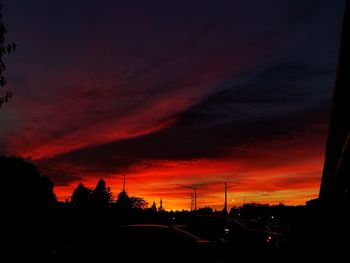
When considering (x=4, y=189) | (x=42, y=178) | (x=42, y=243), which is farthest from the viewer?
(x=42, y=178)

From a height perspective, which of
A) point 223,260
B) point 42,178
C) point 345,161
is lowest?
point 223,260

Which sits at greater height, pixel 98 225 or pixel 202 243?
pixel 98 225

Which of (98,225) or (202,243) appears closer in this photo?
(202,243)

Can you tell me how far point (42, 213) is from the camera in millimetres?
29531

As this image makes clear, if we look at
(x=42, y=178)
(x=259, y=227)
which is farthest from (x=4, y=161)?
(x=259, y=227)

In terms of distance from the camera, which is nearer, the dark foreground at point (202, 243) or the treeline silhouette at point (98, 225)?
the dark foreground at point (202, 243)

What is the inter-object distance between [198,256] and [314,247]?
360cm

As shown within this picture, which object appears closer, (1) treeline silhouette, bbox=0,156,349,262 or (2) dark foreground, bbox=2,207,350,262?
(2) dark foreground, bbox=2,207,350,262

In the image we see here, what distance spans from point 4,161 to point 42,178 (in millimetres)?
5910

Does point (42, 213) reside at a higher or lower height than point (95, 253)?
higher

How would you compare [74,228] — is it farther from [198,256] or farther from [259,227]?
[198,256]

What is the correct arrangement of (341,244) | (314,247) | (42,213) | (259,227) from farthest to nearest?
(42,213) → (259,227) → (314,247) → (341,244)

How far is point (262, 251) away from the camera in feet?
54.5

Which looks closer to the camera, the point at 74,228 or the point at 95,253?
the point at 95,253
